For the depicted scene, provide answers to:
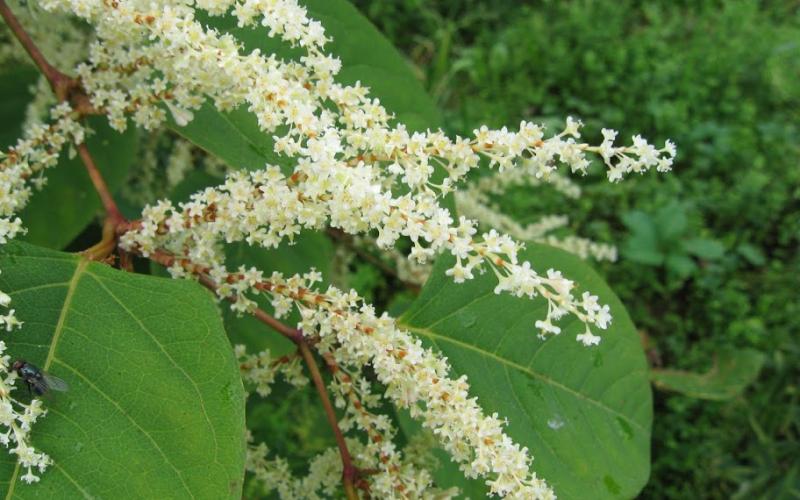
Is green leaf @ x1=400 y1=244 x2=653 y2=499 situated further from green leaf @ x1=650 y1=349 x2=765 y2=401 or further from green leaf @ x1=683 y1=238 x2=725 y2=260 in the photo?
green leaf @ x1=683 y1=238 x2=725 y2=260

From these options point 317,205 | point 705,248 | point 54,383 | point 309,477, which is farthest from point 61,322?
point 705,248

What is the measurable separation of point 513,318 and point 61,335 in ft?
2.50

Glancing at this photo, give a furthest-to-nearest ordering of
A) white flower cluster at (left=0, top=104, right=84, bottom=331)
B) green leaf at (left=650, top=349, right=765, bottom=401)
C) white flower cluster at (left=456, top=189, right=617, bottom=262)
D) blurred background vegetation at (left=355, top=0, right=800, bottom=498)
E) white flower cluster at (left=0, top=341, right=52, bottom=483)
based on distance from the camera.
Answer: blurred background vegetation at (left=355, top=0, right=800, bottom=498)
green leaf at (left=650, top=349, right=765, bottom=401)
white flower cluster at (left=456, top=189, right=617, bottom=262)
white flower cluster at (left=0, top=104, right=84, bottom=331)
white flower cluster at (left=0, top=341, right=52, bottom=483)

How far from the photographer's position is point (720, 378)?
3.62 meters

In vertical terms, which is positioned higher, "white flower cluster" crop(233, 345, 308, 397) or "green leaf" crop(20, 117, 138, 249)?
"green leaf" crop(20, 117, 138, 249)

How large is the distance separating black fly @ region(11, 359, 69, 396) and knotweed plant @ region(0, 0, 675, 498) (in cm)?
2

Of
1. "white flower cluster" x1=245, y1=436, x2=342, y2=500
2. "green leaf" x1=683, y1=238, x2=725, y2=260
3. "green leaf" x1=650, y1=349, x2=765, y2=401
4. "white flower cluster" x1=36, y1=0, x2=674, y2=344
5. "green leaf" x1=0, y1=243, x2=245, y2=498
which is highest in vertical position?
"white flower cluster" x1=36, y1=0, x2=674, y2=344

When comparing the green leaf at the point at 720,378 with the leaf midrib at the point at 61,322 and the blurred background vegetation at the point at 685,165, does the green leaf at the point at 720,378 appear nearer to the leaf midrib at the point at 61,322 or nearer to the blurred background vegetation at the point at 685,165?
the blurred background vegetation at the point at 685,165

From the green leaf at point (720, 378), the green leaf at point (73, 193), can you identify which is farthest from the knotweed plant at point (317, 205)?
the green leaf at point (720, 378)

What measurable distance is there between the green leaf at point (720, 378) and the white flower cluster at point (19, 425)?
2.64 meters

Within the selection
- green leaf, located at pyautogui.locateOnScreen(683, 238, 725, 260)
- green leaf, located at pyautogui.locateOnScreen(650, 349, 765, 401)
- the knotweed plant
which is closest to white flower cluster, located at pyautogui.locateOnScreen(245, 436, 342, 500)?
the knotweed plant

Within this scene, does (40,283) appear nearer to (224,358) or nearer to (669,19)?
(224,358)

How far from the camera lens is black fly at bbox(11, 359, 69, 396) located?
3.59 ft

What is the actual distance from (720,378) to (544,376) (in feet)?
7.81
